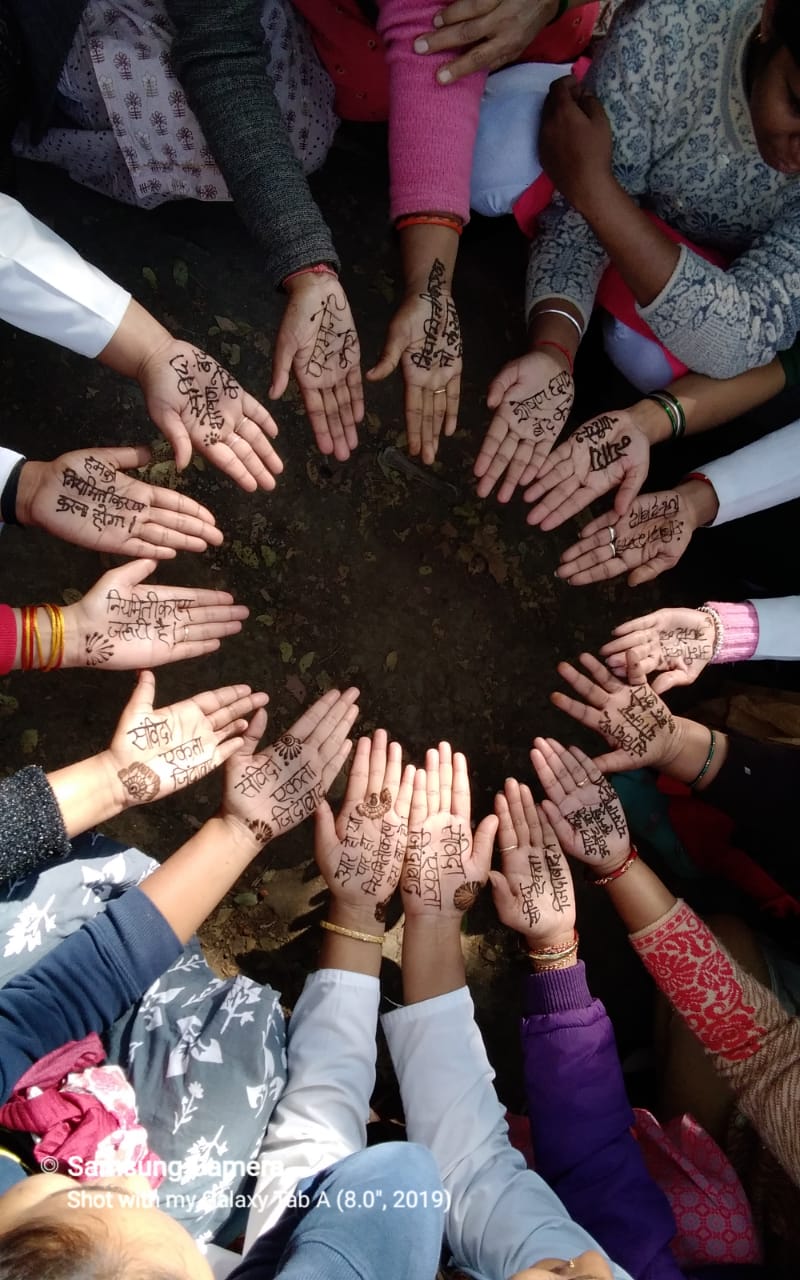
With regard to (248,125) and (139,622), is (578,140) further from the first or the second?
(139,622)

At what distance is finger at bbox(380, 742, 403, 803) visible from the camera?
2047mm

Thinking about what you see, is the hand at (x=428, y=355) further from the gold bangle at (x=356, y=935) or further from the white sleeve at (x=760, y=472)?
the gold bangle at (x=356, y=935)

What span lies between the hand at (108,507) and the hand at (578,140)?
1.10m

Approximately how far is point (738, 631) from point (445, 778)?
836mm

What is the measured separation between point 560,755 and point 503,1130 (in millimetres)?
843

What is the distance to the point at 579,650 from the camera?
8.16 ft

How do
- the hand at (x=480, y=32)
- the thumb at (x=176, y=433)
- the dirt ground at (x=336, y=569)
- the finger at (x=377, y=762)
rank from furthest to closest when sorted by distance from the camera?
the dirt ground at (x=336, y=569) < the finger at (x=377, y=762) < the thumb at (x=176, y=433) < the hand at (x=480, y=32)

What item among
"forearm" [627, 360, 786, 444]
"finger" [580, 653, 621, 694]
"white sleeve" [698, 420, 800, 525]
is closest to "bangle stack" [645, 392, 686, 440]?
"forearm" [627, 360, 786, 444]

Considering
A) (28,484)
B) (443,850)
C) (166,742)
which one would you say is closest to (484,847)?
(443,850)

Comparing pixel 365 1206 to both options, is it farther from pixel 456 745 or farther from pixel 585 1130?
pixel 456 745

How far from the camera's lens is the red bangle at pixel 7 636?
170 cm

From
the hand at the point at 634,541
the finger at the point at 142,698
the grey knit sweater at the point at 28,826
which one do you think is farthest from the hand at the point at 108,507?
the hand at the point at 634,541

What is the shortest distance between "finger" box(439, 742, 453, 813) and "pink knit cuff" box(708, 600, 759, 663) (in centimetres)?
74

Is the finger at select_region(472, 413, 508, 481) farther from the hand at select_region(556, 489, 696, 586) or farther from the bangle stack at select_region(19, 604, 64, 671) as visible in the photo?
the bangle stack at select_region(19, 604, 64, 671)
